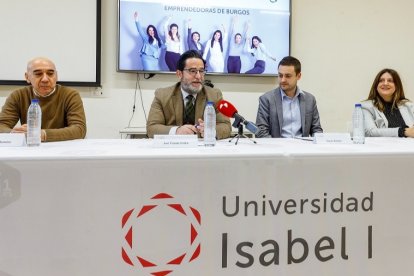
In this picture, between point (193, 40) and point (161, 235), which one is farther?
point (193, 40)

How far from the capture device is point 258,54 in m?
3.59

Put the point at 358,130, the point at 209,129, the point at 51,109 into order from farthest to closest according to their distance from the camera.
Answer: the point at 51,109 → the point at 358,130 → the point at 209,129

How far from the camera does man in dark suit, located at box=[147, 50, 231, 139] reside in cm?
233

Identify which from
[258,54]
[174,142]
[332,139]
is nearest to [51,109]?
[174,142]

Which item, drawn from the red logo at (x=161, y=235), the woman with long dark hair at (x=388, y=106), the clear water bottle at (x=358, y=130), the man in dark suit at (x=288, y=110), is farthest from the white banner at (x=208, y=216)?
the woman with long dark hair at (x=388, y=106)

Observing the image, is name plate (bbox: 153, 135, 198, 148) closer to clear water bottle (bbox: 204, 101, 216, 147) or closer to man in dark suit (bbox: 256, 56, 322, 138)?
clear water bottle (bbox: 204, 101, 216, 147)

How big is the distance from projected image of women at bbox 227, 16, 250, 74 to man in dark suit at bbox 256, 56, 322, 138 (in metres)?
0.90

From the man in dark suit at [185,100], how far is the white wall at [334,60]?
1138mm

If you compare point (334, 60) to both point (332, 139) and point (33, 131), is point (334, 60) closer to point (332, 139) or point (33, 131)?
point (332, 139)

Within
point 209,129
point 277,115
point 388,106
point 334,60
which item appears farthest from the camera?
point 334,60

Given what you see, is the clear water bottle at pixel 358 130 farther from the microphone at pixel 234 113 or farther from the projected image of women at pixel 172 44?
the projected image of women at pixel 172 44

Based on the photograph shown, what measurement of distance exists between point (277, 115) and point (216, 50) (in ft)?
3.75

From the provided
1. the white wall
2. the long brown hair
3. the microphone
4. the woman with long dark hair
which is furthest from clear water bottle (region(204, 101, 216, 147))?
the white wall

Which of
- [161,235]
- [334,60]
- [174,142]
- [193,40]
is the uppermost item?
[193,40]
